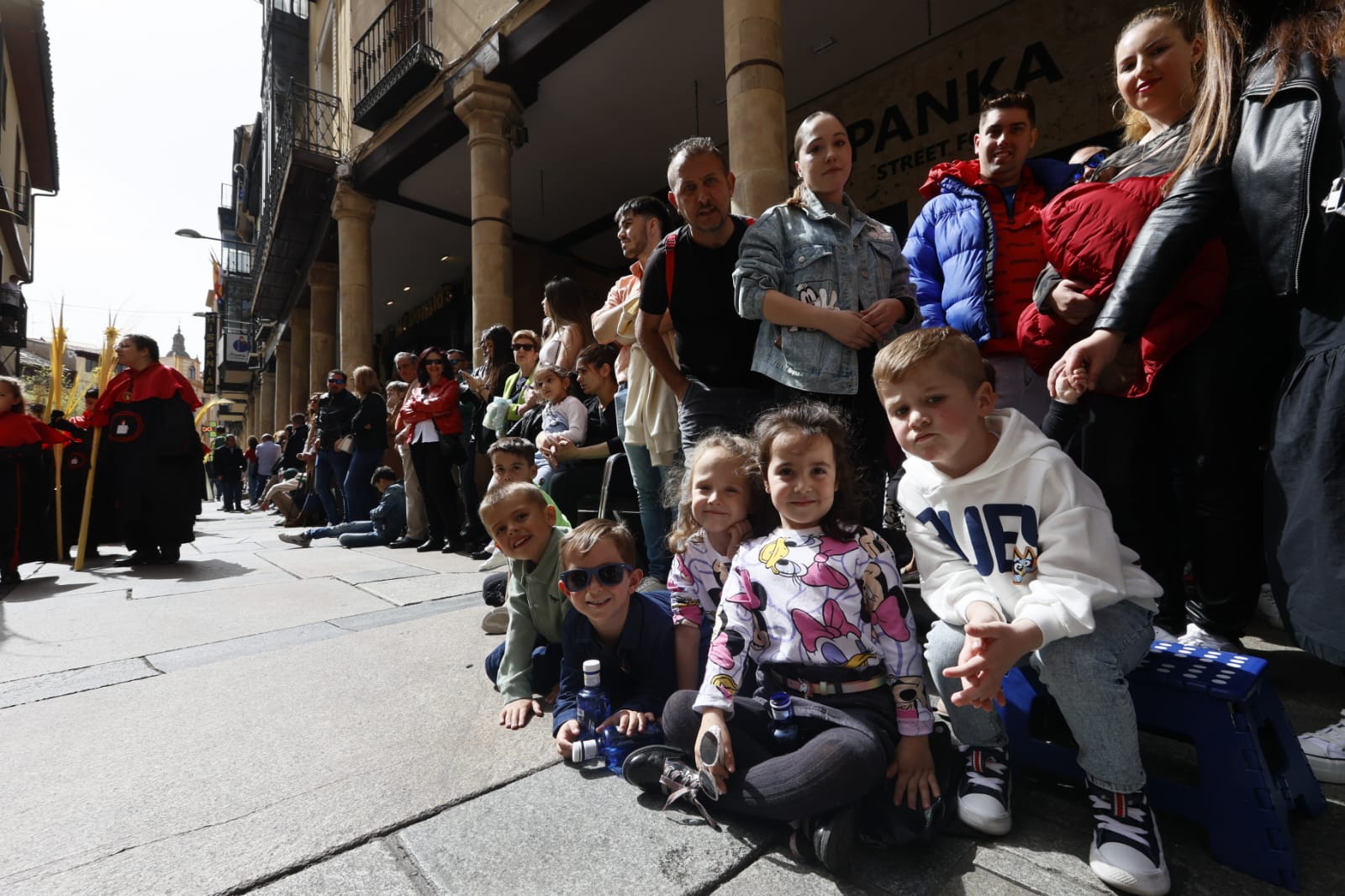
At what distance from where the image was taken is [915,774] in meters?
1.39

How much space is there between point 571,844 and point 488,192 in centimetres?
830

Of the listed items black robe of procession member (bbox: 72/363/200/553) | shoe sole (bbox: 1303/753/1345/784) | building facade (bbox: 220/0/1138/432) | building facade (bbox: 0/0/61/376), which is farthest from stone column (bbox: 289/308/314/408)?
shoe sole (bbox: 1303/753/1345/784)

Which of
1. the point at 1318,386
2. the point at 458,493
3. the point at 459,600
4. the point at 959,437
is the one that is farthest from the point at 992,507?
the point at 458,493

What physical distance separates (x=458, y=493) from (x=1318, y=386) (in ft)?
19.7

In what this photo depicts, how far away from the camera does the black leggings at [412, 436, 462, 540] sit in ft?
18.7

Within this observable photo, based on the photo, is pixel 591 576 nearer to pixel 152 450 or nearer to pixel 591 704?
pixel 591 704

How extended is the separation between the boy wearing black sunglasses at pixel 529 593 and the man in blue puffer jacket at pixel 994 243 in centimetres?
164

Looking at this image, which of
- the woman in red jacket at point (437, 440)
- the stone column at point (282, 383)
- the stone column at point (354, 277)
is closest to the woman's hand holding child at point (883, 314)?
the woman in red jacket at point (437, 440)

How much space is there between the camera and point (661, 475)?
10.8 feet

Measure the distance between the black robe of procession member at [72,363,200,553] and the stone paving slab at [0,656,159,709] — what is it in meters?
3.42

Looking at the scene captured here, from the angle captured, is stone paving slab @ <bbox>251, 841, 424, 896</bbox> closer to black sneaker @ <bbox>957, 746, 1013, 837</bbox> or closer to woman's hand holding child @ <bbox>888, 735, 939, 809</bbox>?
woman's hand holding child @ <bbox>888, 735, 939, 809</bbox>

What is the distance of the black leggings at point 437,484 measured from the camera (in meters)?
5.71

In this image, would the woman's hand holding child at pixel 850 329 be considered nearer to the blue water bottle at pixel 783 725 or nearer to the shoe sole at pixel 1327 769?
the blue water bottle at pixel 783 725

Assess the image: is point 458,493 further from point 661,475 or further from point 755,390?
point 755,390
